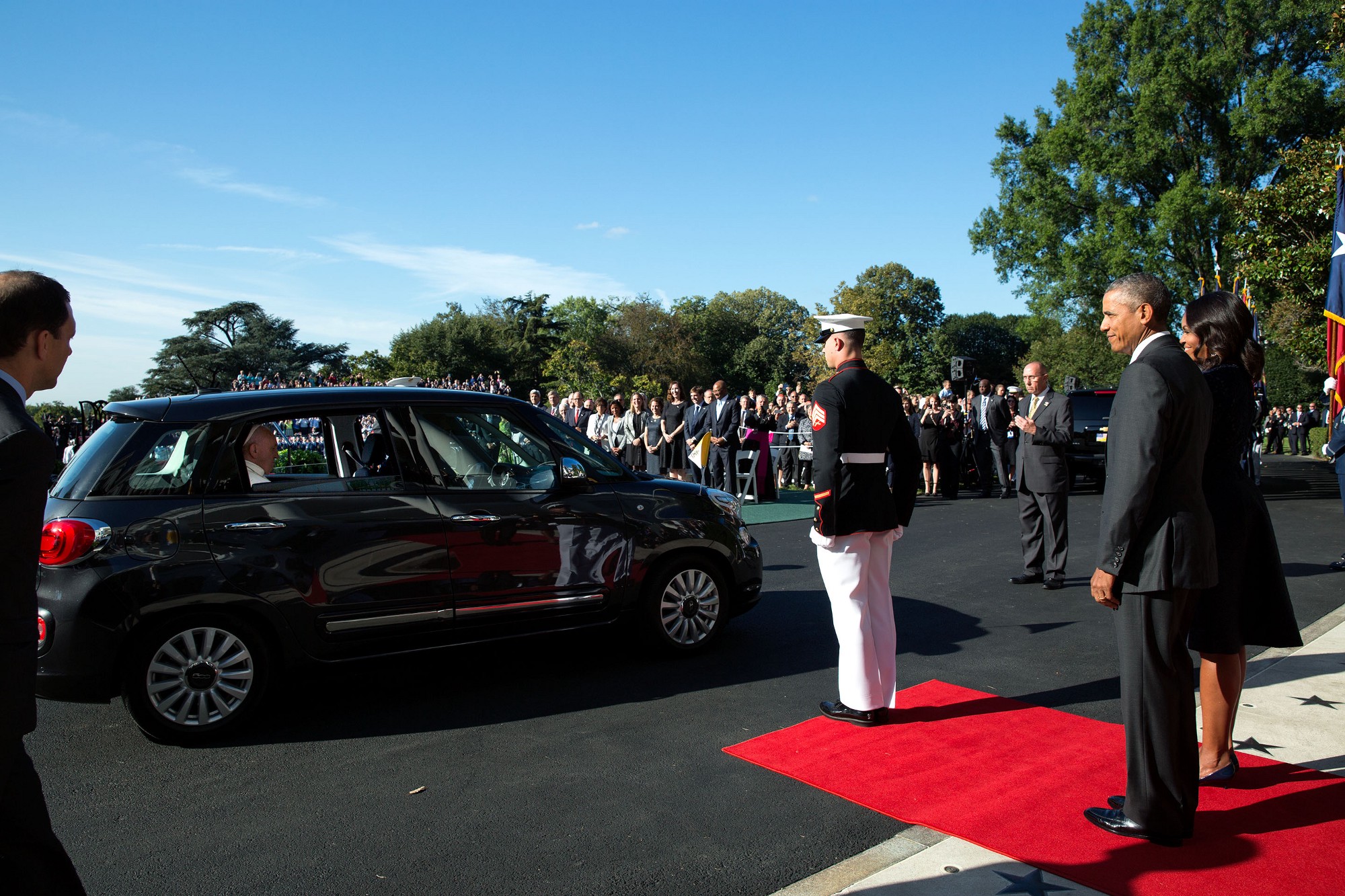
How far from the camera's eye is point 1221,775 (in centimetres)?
392

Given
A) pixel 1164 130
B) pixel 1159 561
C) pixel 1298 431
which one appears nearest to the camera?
pixel 1159 561

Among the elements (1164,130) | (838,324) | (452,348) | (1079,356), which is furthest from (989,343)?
(838,324)

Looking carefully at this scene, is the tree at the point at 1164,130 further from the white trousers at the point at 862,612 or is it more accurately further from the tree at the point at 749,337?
the tree at the point at 749,337

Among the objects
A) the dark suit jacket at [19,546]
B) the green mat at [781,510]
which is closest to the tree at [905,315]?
the green mat at [781,510]

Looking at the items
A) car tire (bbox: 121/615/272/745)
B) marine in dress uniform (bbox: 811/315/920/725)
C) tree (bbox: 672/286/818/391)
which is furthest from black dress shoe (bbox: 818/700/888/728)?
tree (bbox: 672/286/818/391)

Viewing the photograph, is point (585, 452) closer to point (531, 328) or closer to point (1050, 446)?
point (1050, 446)

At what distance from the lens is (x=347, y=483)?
5.00 meters

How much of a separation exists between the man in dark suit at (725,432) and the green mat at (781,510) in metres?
0.64

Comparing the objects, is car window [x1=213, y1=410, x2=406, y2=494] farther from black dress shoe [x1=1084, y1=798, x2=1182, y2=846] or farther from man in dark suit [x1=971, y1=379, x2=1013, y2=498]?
man in dark suit [x1=971, y1=379, x2=1013, y2=498]

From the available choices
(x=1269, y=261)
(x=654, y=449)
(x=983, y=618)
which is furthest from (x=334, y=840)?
(x=1269, y=261)

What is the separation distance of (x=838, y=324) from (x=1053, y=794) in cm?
242

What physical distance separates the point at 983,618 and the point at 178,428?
18.6 feet

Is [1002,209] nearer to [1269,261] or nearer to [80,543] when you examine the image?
[1269,261]

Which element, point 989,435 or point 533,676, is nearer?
point 533,676
